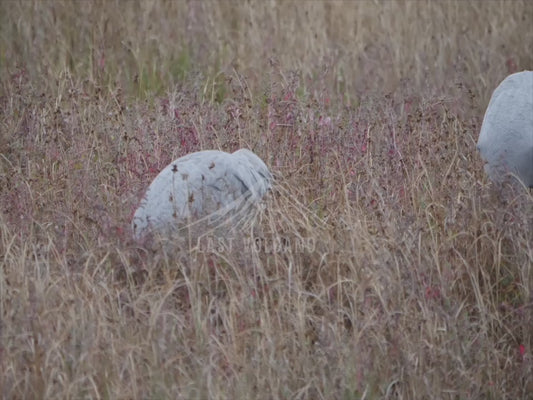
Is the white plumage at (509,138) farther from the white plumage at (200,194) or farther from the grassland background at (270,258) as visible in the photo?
the white plumage at (200,194)

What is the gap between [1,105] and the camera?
18.0ft

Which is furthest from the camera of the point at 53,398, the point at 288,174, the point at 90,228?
the point at 288,174

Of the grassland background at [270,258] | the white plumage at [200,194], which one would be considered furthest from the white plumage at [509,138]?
the white plumage at [200,194]

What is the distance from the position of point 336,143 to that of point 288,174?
1.49 ft

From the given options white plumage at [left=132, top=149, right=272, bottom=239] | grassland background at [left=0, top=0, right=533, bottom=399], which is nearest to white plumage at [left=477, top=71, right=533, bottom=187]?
grassland background at [left=0, top=0, right=533, bottom=399]

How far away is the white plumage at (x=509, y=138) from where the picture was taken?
4.13 m

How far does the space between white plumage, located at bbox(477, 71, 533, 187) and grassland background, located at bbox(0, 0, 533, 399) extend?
12 centimetres

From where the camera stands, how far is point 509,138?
4.16 meters

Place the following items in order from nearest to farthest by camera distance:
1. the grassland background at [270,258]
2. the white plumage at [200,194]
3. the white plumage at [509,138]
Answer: the grassland background at [270,258] < the white plumage at [200,194] < the white plumage at [509,138]

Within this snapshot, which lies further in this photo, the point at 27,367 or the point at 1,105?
the point at 1,105

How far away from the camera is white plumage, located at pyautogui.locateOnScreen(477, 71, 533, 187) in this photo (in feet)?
13.5

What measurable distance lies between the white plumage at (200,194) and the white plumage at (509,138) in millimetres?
1025

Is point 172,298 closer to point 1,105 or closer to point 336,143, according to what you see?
point 336,143

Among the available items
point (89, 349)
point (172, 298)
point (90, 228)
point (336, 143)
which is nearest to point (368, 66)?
point (336, 143)
